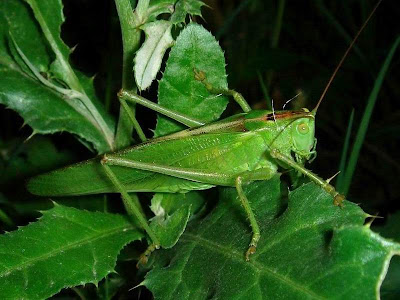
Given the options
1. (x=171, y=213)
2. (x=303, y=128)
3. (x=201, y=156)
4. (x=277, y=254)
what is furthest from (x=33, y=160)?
(x=277, y=254)

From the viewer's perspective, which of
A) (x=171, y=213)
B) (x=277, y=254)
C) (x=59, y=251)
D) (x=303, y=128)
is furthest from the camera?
(x=171, y=213)

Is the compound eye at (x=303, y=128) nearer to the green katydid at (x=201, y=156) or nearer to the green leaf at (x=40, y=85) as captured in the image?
the green katydid at (x=201, y=156)

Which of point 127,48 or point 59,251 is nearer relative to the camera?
point 59,251

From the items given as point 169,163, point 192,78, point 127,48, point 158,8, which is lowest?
point 169,163

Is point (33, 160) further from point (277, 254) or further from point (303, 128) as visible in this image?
point (277, 254)

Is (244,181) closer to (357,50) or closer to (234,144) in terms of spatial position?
(234,144)

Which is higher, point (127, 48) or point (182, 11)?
point (182, 11)

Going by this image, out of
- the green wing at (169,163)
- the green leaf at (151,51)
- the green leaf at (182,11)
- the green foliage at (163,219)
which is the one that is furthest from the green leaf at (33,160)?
the green leaf at (182,11)

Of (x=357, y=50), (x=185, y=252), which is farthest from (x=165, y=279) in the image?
(x=357, y=50)
